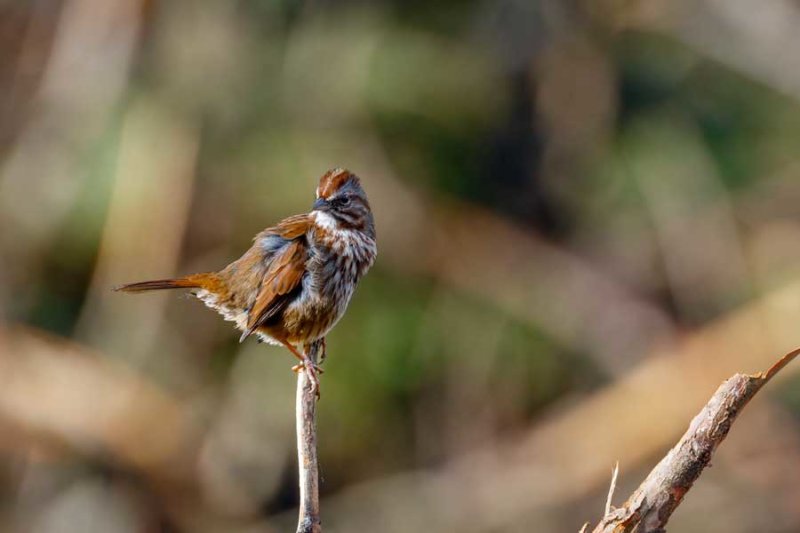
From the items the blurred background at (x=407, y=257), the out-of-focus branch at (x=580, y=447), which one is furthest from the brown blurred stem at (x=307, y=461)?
the out-of-focus branch at (x=580, y=447)

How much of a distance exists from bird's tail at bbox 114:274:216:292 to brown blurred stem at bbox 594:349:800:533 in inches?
91.9

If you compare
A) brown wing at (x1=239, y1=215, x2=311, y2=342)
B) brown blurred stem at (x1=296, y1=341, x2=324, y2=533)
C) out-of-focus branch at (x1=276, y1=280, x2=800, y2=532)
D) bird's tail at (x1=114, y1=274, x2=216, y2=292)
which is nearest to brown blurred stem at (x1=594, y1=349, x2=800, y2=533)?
brown blurred stem at (x1=296, y1=341, x2=324, y2=533)

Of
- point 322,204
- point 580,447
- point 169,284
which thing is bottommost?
point 169,284

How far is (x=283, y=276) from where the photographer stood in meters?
5.05

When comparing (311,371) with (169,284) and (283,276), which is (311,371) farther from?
(169,284)

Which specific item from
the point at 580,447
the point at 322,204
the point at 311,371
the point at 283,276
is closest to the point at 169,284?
the point at 283,276

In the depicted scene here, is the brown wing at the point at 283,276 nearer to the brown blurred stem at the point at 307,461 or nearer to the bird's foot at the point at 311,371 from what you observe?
the bird's foot at the point at 311,371

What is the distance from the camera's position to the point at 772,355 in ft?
36.0

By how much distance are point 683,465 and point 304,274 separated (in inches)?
82.7

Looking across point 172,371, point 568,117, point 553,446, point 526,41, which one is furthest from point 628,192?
point 172,371

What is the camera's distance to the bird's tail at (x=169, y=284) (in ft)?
16.7

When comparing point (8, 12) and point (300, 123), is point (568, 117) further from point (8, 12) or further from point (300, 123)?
point (8, 12)

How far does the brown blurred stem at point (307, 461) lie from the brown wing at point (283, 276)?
56 centimetres

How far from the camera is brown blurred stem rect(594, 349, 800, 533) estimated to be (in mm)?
3324
